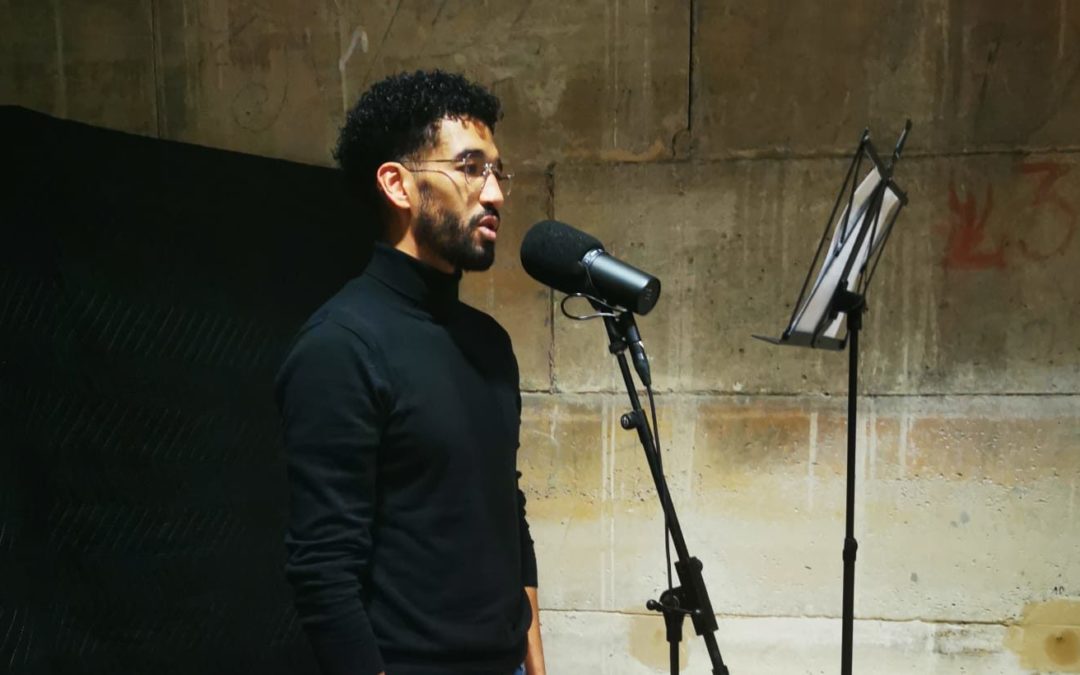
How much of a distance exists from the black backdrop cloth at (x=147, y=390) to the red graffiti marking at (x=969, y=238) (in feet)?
6.95

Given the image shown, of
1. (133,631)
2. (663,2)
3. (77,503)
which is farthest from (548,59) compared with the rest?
(133,631)

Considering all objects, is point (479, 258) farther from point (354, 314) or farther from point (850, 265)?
point (850, 265)

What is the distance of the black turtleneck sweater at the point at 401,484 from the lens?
114 centimetres

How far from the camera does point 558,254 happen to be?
54.0 inches

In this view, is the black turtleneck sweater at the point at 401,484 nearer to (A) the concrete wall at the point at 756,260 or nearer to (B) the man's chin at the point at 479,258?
(B) the man's chin at the point at 479,258

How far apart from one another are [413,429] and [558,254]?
0.43m

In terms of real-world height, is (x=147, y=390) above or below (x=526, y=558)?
above

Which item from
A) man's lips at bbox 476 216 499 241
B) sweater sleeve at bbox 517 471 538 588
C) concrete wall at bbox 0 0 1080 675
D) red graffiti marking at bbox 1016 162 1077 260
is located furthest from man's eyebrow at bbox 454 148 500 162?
red graffiti marking at bbox 1016 162 1077 260

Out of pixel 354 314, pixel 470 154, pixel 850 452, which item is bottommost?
pixel 850 452

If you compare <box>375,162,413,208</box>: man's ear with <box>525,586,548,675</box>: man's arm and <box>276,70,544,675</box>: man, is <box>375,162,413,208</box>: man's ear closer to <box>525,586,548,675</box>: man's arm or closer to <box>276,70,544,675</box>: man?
<box>276,70,544,675</box>: man

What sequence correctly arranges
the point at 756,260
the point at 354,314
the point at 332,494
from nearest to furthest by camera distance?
the point at 332,494 → the point at 354,314 → the point at 756,260

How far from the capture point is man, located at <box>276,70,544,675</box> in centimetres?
115

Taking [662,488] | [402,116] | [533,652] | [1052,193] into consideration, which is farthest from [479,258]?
[1052,193]

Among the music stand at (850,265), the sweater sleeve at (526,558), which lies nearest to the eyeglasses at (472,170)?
the sweater sleeve at (526,558)
